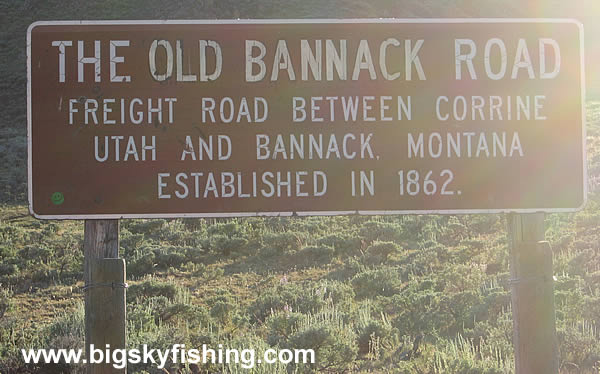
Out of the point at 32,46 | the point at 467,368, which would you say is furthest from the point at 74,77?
the point at 467,368

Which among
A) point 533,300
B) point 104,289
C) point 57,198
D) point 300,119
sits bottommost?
point 533,300

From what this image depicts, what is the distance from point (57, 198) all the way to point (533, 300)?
301 centimetres

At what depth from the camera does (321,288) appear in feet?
35.5

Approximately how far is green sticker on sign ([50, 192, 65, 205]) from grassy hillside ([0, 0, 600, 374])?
2.71 m

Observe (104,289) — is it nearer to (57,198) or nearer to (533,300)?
(57,198)

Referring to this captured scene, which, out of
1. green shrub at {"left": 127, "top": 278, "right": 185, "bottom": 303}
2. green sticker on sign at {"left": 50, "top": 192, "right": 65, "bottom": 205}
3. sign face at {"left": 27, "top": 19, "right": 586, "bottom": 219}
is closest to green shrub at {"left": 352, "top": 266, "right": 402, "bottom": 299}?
green shrub at {"left": 127, "top": 278, "right": 185, "bottom": 303}

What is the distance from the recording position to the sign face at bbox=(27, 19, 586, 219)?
4.51 metres

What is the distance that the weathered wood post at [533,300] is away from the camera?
450cm

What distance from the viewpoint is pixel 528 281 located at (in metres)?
4.53

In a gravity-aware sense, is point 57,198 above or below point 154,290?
above

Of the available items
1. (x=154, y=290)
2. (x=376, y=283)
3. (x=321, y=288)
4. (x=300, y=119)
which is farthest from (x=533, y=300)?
(x=154, y=290)

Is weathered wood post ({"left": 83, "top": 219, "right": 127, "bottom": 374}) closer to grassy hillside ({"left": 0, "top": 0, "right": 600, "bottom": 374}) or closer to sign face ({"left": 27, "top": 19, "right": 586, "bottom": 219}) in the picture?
sign face ({"left": 27, "top": 19, "right": 586, "bottom": 219})

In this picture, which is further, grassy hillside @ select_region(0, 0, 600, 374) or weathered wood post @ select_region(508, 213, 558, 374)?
grassy hillside @ select_region(0, 0, 600, 374)

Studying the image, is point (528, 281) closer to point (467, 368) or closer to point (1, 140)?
point (467, 368)
